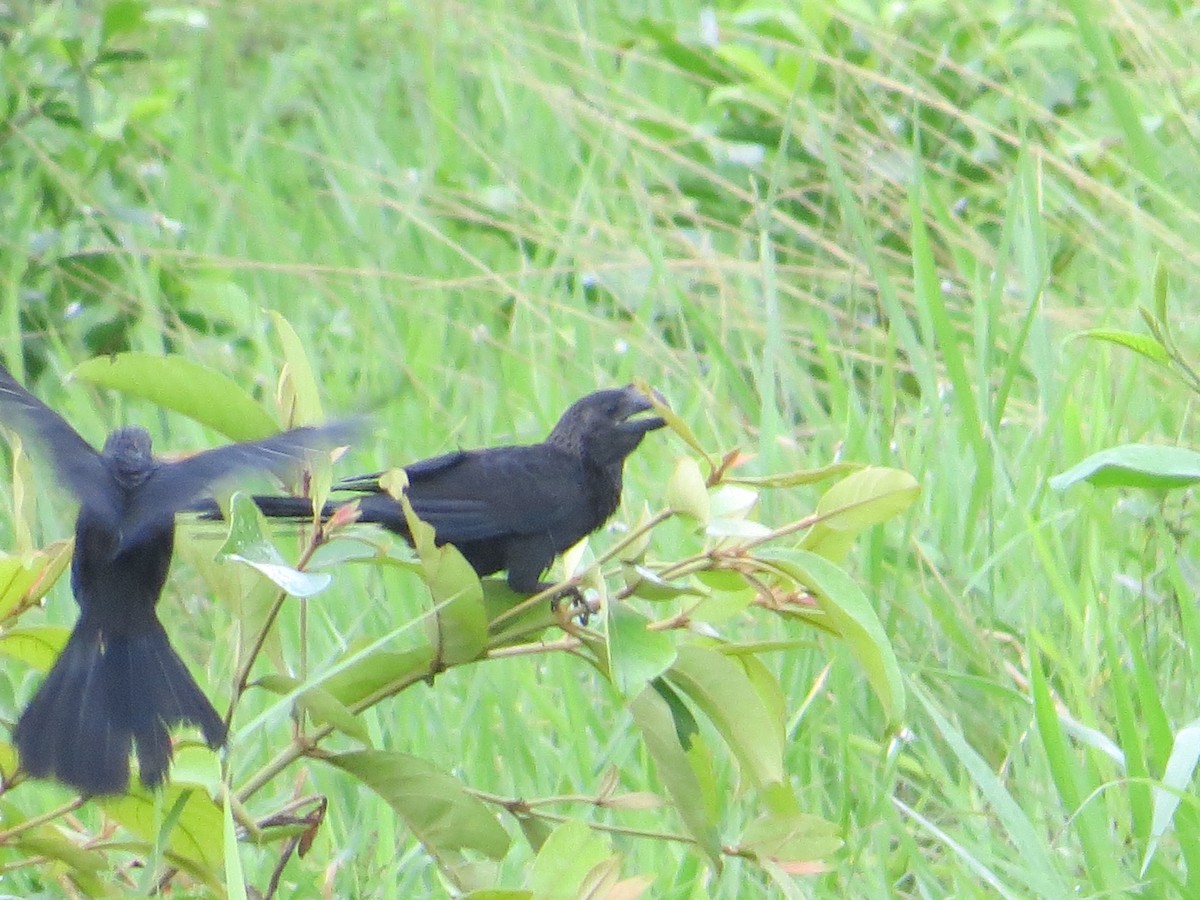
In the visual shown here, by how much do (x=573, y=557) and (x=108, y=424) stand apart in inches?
96.6

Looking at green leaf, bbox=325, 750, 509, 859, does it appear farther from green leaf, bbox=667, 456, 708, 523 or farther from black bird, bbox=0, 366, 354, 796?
green leaf, bbox=667, 456, 708, 523

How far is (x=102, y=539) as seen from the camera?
181cm

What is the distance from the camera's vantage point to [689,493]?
1.63 meters

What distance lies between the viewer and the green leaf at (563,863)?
1672 mm

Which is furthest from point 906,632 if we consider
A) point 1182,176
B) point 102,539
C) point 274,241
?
point 274,241

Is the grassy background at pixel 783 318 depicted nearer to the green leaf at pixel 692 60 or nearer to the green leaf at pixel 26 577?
the green leaf at pixel 692 60

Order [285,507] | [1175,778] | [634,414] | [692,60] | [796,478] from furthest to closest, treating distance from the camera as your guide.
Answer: [692,60] → [634,414] → [1175,778] → [285,507] → [796,478]

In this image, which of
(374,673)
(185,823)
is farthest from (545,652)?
(185,823)

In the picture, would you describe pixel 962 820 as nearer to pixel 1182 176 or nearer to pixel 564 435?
pixel 564 435

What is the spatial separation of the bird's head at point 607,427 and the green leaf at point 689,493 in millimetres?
741

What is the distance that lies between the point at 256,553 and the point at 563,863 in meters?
0.44

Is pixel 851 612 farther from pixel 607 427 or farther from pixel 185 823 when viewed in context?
pixel 607 427

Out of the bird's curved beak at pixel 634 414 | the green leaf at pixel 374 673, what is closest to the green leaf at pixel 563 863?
the green leaf at pixel 374 673

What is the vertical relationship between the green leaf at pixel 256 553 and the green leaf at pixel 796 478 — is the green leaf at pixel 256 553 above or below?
below
